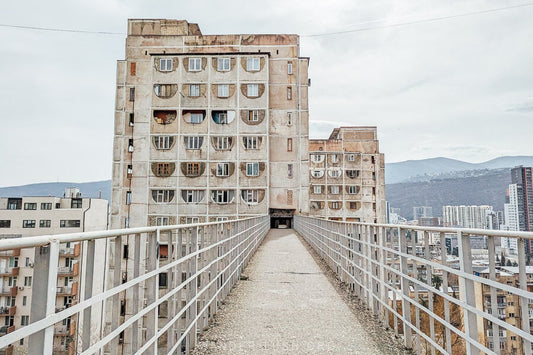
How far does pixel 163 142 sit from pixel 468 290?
40971 millimetres

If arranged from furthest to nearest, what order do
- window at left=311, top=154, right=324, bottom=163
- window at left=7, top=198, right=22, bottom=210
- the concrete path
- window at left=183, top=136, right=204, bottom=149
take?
window at left=311, top=154, right=324, bottom=163
window at left=7, top=198, right=22, bottom=210
window at left=183, top=136, right=204, bottom=149
the concrete path

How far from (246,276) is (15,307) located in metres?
8.56

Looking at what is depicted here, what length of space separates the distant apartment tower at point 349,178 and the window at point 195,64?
29932mm

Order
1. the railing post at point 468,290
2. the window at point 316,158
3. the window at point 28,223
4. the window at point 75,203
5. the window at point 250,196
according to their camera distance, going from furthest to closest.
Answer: the window at point 316,158, the window at point 75,203, the window at point 28,223, the window at point 250,196, the railing post at point 468,290

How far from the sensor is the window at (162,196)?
4056cm

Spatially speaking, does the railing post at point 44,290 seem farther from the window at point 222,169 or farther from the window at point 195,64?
the window at point 195,64

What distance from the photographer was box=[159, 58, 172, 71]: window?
138ft

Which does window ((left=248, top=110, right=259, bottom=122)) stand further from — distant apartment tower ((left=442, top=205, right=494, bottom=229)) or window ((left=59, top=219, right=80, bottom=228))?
distant apartment tower ((left=442, top=205, right=494, bottom=229))

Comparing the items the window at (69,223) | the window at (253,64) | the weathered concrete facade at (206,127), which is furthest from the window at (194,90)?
the window at (69,223)

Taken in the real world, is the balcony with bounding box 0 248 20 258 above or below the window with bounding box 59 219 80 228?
above

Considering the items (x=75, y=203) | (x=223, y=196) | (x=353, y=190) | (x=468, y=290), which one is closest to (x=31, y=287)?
(x=468, y=290)

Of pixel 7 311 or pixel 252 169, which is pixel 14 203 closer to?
pixel 252 169

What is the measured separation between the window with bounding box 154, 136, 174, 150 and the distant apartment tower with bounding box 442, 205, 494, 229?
447 feet

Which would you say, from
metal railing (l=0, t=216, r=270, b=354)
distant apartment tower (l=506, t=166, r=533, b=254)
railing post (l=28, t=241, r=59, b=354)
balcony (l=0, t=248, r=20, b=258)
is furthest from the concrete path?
distant apartment tower (l=506, t=166, r=533, b=254)
